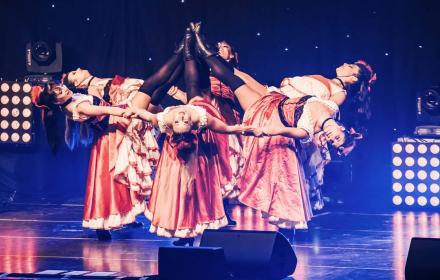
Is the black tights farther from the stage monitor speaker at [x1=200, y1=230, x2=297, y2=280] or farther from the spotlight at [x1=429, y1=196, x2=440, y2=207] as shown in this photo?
the spotlight at [x1=429, y1=196, x2=440, y2=207]

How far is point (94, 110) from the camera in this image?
23.6 ft

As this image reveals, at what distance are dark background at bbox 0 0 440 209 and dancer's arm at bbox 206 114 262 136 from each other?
3.43 meters

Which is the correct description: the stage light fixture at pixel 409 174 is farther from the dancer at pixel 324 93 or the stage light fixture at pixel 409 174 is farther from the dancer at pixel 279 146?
the dancer at pixel 279 146

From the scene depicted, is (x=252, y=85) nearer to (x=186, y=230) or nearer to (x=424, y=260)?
(x=186, y=230)

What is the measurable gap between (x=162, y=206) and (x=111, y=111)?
33.1 inches

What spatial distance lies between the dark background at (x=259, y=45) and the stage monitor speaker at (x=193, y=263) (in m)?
5.27

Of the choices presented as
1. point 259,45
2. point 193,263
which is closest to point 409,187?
point 259,45

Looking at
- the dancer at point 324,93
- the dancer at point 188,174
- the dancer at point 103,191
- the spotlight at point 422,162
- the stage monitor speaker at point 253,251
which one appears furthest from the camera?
the spotlight at point 422,162

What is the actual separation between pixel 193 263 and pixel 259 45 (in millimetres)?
5754

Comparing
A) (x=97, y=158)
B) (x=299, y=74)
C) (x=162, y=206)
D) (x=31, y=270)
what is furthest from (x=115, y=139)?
(x=299, y=74)

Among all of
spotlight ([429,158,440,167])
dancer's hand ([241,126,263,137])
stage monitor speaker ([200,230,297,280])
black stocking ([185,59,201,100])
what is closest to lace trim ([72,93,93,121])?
black stocking ([185,59,201,100])

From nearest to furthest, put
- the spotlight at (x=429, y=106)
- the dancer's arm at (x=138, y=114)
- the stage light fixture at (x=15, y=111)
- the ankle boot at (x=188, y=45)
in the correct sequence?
the dancer's arm at (x=138, y=114) → the ankle boot at (x=188, y=45) → the spotlight at (x=429, y=106) → the stage light fixture at (x=15, y=111)

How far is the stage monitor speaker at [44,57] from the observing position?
10.5 m

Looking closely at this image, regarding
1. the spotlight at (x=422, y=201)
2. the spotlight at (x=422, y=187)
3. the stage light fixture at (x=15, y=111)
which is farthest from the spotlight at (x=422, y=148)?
the stage light fixture at (x=15, y=111)
